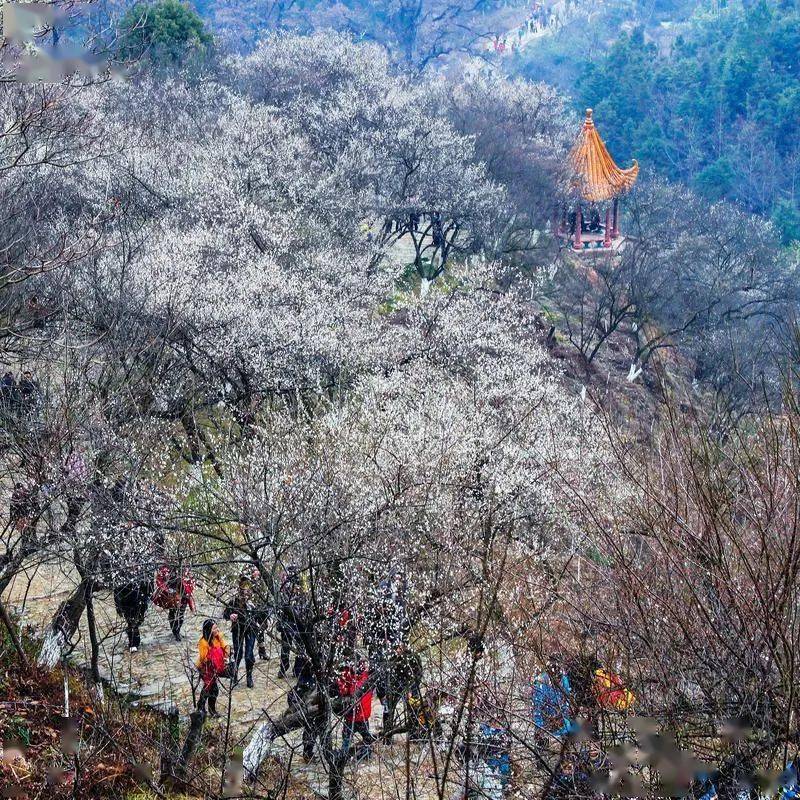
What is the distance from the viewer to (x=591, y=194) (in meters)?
41.2

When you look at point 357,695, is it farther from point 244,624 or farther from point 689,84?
point 689,84

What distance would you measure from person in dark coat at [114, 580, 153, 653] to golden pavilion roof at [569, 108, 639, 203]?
34.5 m

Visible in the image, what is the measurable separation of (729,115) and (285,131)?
45516 millimetres

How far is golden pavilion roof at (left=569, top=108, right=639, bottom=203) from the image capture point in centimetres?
4125

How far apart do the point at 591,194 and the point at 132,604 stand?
3488 centimetres

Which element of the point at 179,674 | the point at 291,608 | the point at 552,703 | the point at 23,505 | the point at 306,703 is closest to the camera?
the point at 552,703

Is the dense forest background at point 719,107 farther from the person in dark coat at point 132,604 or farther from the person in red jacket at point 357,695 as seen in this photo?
the person in red jacket at point 357,695

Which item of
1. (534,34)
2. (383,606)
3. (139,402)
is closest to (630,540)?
(383,606)

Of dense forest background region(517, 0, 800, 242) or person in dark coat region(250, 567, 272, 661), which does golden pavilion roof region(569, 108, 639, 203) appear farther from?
person in dark coat region(250, 567, 272, 661)

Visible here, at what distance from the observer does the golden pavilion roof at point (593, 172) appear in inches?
1624

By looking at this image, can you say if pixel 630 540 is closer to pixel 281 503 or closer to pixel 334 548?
pixel 334 548

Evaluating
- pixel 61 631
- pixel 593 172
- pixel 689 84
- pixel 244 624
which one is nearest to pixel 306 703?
pixel 244 624

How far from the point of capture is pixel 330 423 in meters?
13.8

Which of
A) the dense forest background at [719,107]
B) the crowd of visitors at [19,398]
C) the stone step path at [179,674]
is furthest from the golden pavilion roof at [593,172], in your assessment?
the crowd of visitors at [19,398]
